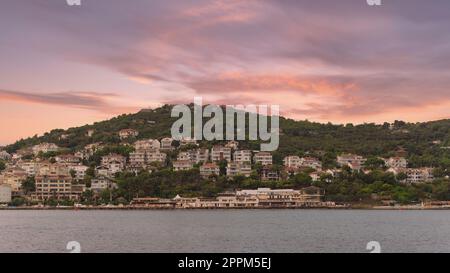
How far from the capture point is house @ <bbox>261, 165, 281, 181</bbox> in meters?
38.5

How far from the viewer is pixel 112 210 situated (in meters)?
34.1

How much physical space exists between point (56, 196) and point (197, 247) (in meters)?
24.4

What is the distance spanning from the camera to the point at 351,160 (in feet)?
134

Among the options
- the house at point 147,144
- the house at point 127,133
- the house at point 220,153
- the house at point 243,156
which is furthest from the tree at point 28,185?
the house at point 243,156

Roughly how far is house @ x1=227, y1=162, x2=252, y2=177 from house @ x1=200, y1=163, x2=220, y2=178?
60cm

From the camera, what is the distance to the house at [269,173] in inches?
1517

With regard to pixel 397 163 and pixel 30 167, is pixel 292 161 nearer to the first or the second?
pixel 397 163

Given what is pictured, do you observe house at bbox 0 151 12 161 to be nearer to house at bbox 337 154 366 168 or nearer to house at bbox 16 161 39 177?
house at bbox 16 161 39 177

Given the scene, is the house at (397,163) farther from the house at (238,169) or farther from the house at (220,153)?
the house at (220,153)

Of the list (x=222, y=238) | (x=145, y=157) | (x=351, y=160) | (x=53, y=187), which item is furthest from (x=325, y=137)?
(x=222, y=238)

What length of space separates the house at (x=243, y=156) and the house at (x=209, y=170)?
6.38 feet

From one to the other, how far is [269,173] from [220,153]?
3.57m

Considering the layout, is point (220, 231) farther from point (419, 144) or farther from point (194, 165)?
point (419, 144)
